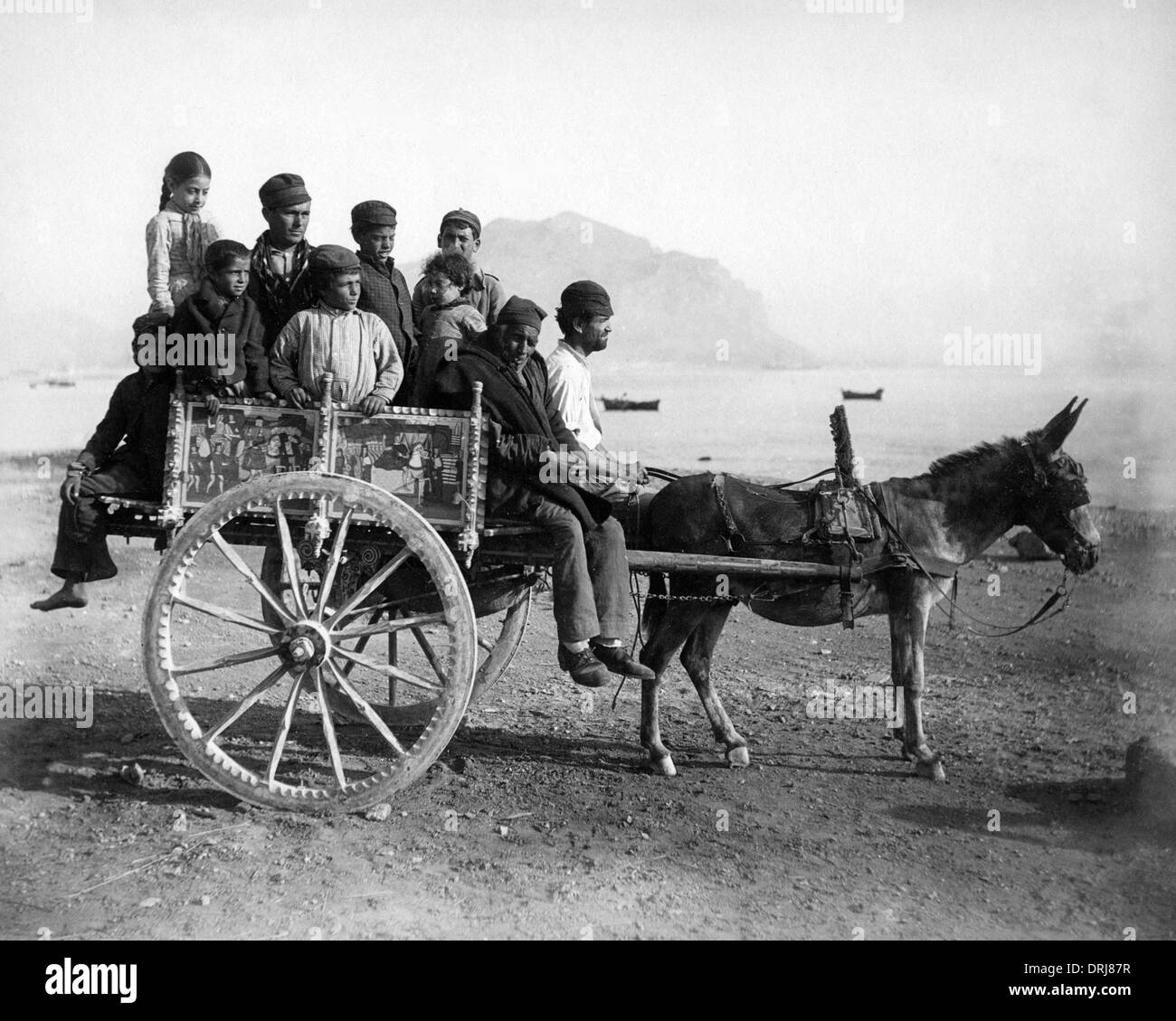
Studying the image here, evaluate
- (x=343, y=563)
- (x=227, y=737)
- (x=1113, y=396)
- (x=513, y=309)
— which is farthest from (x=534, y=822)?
(x=1113, y=396)

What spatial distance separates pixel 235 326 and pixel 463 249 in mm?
1880

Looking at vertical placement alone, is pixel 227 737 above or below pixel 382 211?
below

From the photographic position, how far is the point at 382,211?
6.06 metres

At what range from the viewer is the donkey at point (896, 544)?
20.2 ft

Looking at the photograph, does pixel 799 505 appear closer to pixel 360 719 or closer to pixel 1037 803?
pixel 1037 803

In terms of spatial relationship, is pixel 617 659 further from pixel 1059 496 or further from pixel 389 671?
pixel 1059 496

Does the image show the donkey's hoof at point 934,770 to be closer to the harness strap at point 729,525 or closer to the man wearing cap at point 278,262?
the harness strap at point 729,525

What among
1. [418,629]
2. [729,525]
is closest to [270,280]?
[418,629]

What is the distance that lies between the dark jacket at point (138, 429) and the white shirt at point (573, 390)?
6.33 feet

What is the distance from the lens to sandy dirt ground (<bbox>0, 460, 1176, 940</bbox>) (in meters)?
4.57

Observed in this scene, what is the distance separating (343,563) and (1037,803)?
13.0ft

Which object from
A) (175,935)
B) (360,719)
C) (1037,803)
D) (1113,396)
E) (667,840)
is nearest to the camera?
(175,935)

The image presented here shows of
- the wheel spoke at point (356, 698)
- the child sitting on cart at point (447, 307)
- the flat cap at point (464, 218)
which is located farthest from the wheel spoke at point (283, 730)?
the flat cap at point (464, 218)

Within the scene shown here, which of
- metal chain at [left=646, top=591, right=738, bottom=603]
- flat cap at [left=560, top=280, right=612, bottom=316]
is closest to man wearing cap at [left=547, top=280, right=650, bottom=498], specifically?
flat cap at [left=560, top=280, right=612, bottom=316]
